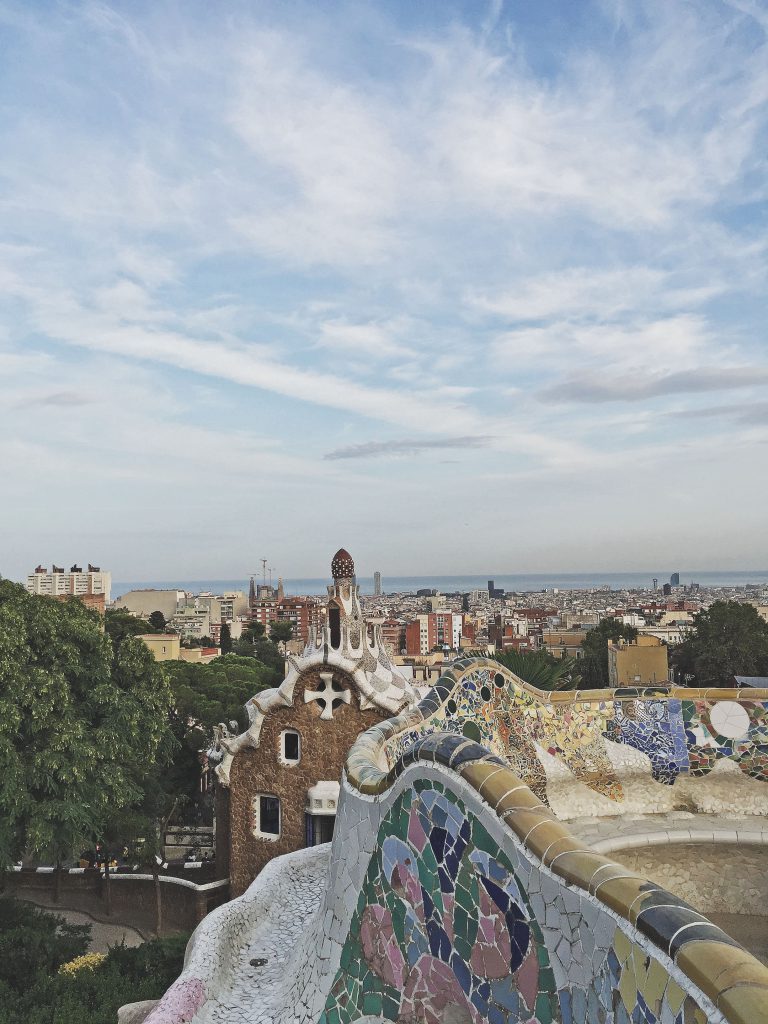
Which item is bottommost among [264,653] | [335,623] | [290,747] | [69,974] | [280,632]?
[280,632]

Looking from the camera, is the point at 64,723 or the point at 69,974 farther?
the point at 64,723

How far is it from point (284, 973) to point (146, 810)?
10.2 m

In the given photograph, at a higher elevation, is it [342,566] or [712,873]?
[342,566]

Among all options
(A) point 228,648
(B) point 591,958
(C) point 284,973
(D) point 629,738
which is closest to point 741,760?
(D) point 629,738

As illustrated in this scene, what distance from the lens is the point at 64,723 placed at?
10750 millimetres

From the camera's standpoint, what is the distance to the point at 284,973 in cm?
621

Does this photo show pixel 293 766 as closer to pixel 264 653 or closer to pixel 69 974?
pixel 69 974

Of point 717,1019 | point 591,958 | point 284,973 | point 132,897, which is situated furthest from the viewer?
point 132,897

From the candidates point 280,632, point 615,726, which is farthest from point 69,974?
point 280,632

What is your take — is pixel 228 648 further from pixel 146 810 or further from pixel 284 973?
pixel 284 973

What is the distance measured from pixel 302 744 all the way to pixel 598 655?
29.3 metres

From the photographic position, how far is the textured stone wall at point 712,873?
6.82m

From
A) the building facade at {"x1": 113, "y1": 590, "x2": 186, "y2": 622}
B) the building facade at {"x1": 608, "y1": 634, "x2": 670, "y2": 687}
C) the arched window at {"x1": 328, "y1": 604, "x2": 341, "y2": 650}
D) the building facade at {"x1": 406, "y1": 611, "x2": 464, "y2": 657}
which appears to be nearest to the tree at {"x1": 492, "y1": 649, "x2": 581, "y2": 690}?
the arched window at {"x1": 328, "y1": 604, "x2": 341, "y2": 650}

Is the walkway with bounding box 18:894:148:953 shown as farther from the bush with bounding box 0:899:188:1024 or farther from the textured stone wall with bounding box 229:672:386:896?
the textured stone wall with bounding box 229:672:386:896
